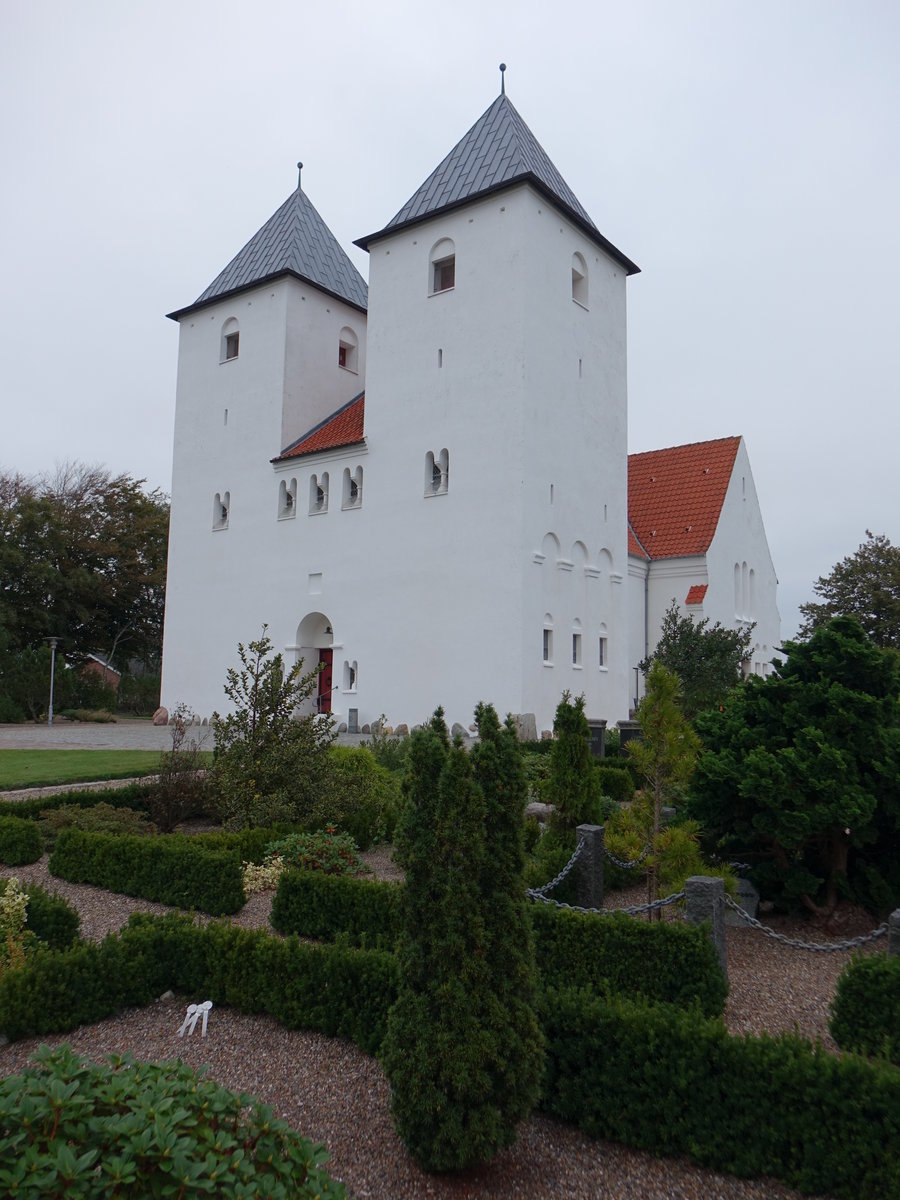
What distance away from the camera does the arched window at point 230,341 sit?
2567cm

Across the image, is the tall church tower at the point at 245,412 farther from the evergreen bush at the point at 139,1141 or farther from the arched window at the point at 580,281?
the evergreen bush at the point at 139,1141

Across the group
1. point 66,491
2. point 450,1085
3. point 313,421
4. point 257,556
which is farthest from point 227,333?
point 450,1085

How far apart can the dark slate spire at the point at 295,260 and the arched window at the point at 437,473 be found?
7713 mm

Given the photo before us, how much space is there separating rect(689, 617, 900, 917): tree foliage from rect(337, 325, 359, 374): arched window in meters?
21.6

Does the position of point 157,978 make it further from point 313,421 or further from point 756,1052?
point 313,421

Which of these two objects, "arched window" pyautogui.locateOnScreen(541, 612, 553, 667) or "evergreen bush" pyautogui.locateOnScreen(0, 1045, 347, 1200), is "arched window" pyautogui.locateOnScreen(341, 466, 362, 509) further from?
"evergreen bush" pyautogui.locateOnScreen(0, 1045, 347, 1200)

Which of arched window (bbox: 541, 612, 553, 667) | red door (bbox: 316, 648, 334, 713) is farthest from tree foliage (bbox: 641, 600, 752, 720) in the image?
red door (bbox: 316, 648, 334, 713)

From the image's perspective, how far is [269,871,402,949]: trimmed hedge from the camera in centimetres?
571

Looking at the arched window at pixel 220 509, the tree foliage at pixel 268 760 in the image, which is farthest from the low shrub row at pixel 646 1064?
the arched window at pixel 220 509

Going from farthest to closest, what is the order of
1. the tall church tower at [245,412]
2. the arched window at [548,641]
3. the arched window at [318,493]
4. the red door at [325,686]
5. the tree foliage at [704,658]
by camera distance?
the tall church tower at [245,412], the red door at [325,686], the arched window at [318,493], the tree foliage at [704,658], the arched window at [548,641]

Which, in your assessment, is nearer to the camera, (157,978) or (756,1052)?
(756,1052)

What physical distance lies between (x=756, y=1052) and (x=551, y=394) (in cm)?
1755

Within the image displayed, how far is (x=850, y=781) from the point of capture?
593 cm

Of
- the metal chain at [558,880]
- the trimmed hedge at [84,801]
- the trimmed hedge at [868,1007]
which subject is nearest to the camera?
the trimmed hedge at [868,1007]
